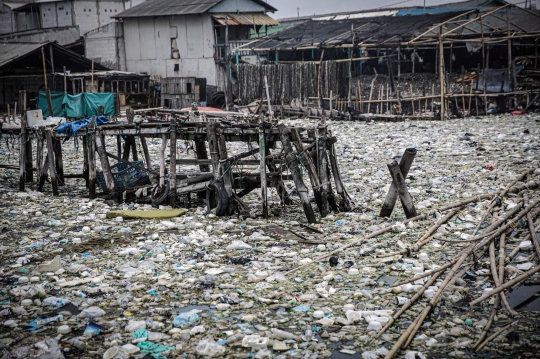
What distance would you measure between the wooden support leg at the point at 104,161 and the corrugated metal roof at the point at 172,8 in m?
20.2

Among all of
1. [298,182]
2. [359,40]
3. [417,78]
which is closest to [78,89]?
[359,40]

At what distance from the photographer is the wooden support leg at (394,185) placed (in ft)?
26.4

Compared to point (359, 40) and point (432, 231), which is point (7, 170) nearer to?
point (432, 231)

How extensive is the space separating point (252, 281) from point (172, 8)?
89.9 ft

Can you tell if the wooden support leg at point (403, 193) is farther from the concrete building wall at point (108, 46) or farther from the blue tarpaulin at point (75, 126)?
the concrete building wall at point (108, 46)

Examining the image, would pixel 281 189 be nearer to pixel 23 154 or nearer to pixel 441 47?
pixel 23 154

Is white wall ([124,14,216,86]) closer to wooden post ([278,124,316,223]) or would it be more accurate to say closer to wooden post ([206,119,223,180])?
wooden post ([206,119,223,180])

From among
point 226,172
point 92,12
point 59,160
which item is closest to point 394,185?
point 226,172

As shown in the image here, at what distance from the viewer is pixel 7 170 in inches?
591

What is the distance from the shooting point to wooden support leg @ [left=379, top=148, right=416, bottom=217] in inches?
316

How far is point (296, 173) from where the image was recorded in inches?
347

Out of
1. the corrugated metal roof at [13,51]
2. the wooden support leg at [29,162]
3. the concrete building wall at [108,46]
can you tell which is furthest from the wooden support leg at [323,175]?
the concrete building wall at [108,46]

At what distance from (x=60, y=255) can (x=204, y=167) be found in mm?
4271

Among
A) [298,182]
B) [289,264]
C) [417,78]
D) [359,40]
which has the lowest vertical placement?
[289,264]
